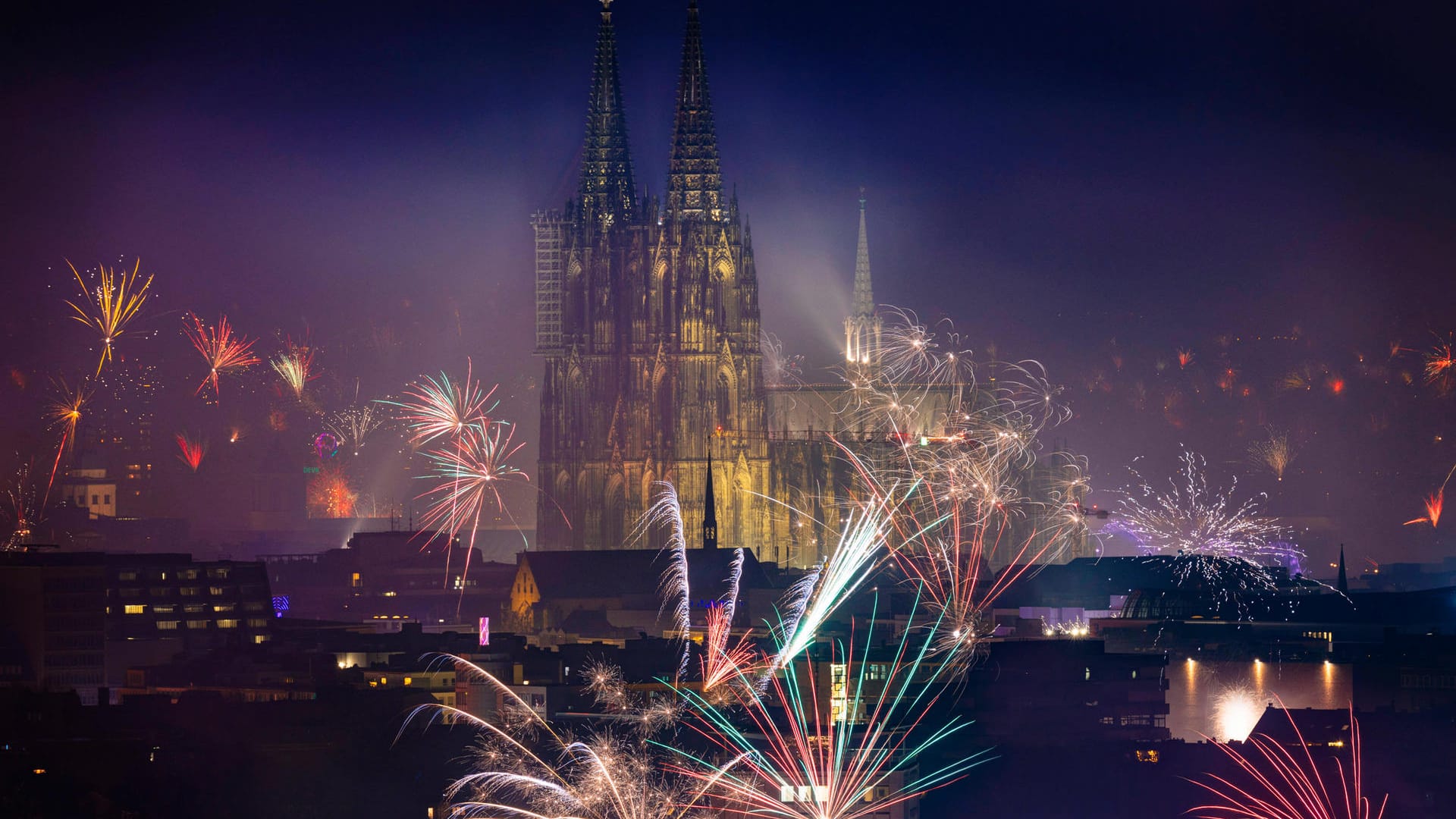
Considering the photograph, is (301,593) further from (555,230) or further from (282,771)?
(282,771)

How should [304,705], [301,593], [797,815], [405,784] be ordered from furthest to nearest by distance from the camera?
[301,593], [304,705], [405,784], [797,815]

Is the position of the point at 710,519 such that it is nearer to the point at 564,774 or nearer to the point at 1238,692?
the point at 1238,692

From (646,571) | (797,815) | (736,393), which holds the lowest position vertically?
(797,815)

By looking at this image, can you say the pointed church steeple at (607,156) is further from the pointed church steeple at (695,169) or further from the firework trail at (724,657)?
the firework trail at (724,657)

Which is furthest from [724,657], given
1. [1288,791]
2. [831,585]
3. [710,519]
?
[710,519]

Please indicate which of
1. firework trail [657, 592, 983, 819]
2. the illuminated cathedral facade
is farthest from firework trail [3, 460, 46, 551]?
firework trail [657, 592, 983, 819]

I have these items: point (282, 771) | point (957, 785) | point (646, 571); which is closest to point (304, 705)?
point (282, 771)

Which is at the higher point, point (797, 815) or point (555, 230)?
point (555, 230)

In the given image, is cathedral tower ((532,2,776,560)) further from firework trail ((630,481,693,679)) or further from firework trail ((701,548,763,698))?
firework trail ((701,548,763,698))
